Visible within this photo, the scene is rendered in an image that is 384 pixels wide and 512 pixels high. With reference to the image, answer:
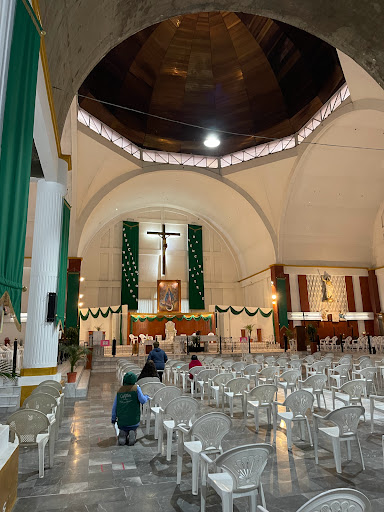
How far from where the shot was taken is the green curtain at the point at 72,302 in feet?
64.4

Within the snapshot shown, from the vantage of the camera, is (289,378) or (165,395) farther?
(289,378)

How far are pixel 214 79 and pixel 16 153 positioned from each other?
58.9ft

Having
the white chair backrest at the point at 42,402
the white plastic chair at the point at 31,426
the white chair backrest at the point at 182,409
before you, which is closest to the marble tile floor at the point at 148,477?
the white plastic chair at the point at 31,426

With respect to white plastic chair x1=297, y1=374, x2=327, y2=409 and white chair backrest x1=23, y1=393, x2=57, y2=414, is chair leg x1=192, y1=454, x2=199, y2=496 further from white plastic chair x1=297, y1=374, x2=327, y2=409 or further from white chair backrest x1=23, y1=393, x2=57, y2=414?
white plastic chair x1=297, y1=374, x2=327, y2=409

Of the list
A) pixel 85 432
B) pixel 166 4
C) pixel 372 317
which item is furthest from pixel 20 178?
pixel 372 317

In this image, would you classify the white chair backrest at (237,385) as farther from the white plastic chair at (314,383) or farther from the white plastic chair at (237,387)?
the white plastic chair at (314,383)

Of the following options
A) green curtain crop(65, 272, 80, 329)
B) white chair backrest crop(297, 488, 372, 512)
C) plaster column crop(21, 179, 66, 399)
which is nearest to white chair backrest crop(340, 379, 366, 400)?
white chair backrest crop(297, 488, 372, 512)

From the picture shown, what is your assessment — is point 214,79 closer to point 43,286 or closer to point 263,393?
point 43,286

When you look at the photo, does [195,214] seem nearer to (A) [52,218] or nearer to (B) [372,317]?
(B) [372,317]

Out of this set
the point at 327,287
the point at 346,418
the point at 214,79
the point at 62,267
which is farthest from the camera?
the point at 327,287

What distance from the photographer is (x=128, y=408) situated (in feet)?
16.2

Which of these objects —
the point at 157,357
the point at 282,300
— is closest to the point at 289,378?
the point at 157,357

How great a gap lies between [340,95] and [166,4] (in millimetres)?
11817

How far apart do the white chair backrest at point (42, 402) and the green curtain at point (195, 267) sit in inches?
857
